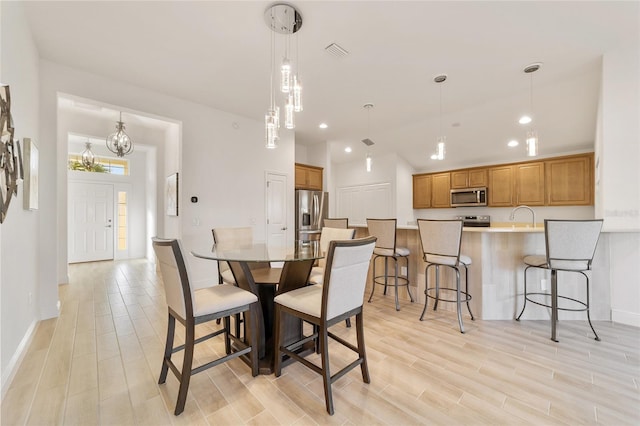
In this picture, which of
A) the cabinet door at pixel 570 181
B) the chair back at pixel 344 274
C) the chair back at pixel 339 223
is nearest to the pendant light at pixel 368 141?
the chair back at pixel 339 223

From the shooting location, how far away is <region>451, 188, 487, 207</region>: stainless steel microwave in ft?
18.2

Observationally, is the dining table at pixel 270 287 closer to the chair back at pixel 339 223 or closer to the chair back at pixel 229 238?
the chair back at pixel 229 238

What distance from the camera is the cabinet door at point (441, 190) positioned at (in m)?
6.13

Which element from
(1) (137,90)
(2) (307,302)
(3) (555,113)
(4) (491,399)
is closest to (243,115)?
(1) (137,90)

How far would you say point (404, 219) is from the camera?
6.48 meters

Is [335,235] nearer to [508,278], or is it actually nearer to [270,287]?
[270,287]

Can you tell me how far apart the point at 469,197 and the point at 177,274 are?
19.3 ft

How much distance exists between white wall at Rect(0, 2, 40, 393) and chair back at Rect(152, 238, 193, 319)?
1092 millimetres

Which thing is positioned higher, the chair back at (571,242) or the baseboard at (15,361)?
the chair back at (571,242)

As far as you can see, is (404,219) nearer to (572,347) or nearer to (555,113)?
(555,113)

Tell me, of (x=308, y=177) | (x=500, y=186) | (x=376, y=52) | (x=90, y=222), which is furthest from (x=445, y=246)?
(x=90, y=222)

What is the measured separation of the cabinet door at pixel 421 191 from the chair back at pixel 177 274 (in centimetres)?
605

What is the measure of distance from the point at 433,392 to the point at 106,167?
26.0ft

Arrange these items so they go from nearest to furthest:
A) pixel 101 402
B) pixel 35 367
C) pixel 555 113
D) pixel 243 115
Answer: pixel 101 402 < pixel 35 367 < pixel 555 113 < pixel 243 115
